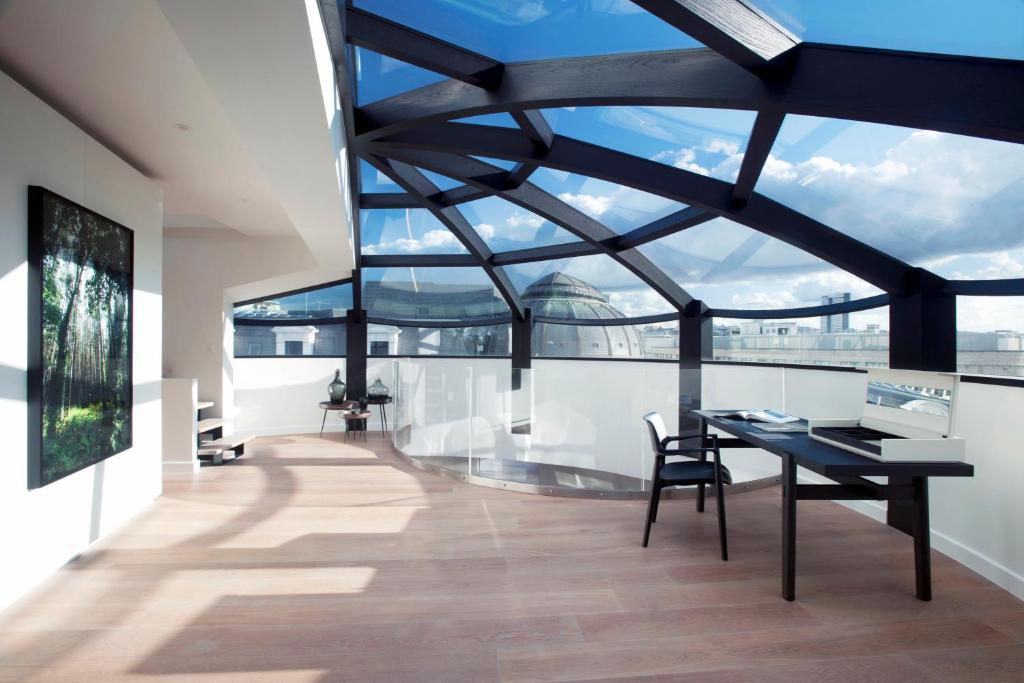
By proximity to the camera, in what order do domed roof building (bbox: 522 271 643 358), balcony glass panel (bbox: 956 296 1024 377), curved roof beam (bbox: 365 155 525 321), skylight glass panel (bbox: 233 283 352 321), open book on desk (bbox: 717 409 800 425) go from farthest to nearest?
skylight glass panel (bbox: 233 283 352 321) → domed roof building (bbox: 522 271 643 358) → curved roof beam (bbox: 365 155 525 321) → open book on desk (bbox: 717 409 800 425) → balcony glass panel (bbox: 956 296 1024 377)

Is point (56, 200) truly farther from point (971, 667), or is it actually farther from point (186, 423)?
point (971, 667)

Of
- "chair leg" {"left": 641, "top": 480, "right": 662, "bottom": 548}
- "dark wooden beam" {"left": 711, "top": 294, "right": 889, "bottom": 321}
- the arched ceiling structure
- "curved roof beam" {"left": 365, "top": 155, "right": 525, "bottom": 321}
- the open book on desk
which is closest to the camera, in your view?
the arched ceiling structure

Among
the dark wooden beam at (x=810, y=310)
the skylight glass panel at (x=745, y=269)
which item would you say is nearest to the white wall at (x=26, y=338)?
the skylight glass panel at (x=745, y=269)

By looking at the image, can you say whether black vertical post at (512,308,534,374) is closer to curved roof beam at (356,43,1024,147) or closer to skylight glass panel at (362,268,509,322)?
skylight glass panel at (362,268,509,322)

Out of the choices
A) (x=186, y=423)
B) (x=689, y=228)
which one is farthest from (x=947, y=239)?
(x=186, y=423)

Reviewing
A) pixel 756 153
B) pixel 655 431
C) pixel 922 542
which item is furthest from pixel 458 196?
pixel 922 542

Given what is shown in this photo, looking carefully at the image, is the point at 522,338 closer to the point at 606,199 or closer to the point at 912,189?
the point at 606,199

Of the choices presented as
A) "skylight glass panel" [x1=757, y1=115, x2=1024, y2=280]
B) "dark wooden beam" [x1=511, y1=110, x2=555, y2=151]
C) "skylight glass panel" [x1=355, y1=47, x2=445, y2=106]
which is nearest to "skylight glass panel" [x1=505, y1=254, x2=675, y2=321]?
"dark wooden beam" [x1=511, y1=110, x2=555, y2=151]

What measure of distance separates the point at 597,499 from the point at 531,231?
3.11 m

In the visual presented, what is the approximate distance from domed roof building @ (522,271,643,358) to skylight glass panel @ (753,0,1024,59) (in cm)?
474

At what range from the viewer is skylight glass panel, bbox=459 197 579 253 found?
19.3 feet

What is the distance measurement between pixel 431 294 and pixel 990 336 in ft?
20.5

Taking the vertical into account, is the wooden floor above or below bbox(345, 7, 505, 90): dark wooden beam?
below

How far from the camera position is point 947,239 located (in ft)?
10.6
